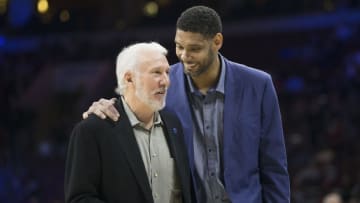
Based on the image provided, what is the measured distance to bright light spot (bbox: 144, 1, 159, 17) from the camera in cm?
1484

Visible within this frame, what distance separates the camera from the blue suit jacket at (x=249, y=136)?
2.98 metres

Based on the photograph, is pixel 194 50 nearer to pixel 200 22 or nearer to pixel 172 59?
pixel 200 22

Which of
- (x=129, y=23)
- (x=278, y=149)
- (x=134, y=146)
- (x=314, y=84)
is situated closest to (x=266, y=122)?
(x=278, y=149)

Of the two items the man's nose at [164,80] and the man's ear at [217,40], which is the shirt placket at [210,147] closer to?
the man's ear at [217,40]

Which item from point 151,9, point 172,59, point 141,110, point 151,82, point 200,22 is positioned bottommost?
point 172,59

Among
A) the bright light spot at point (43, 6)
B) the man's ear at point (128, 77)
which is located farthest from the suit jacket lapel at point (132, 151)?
the bright light spot at point (43, 6)

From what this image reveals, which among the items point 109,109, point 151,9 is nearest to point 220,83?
point 109,109

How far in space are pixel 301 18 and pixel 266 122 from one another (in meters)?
11.3

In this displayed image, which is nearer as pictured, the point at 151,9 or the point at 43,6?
the point at 43,6

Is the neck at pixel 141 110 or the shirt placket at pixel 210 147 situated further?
the shirt placket at pixel 210 147

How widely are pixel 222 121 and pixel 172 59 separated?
256 inches

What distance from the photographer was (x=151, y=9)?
49.2ft

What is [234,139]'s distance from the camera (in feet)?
9.85

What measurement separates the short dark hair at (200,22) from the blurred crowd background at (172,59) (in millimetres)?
6125
